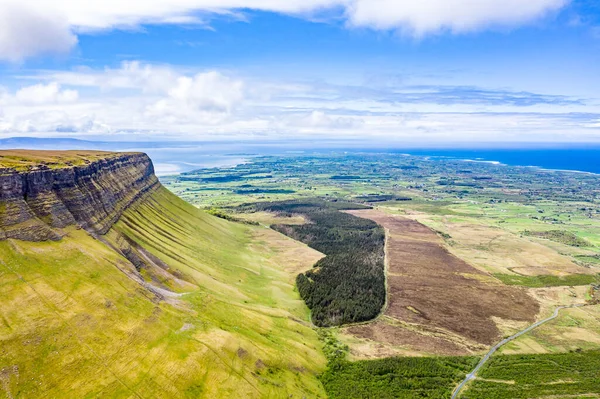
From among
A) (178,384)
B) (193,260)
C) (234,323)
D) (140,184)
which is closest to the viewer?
(178,384)

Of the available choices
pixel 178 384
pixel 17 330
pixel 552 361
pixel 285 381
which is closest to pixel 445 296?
pixel 552 361

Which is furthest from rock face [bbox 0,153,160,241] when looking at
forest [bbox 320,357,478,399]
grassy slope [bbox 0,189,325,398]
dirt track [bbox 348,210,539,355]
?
dirt track [bbox 348,210,539,355]

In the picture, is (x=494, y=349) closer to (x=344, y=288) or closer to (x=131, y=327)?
(x=344, y=288)

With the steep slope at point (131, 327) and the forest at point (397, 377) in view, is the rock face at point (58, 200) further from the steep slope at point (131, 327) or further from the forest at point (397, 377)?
the forest at point (397, 377)

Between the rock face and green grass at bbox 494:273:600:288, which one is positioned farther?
green grass at bbox 494:273:600:288

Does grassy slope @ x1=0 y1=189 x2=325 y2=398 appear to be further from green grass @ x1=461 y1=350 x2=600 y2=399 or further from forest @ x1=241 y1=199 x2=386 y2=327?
green grass @ x1=461 y1=350 x2=600 y2=399

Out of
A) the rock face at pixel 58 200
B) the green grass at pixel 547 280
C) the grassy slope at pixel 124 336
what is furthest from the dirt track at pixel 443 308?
the rock face at pixel 58 200

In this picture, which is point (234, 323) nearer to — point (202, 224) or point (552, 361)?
point (552, 361)
